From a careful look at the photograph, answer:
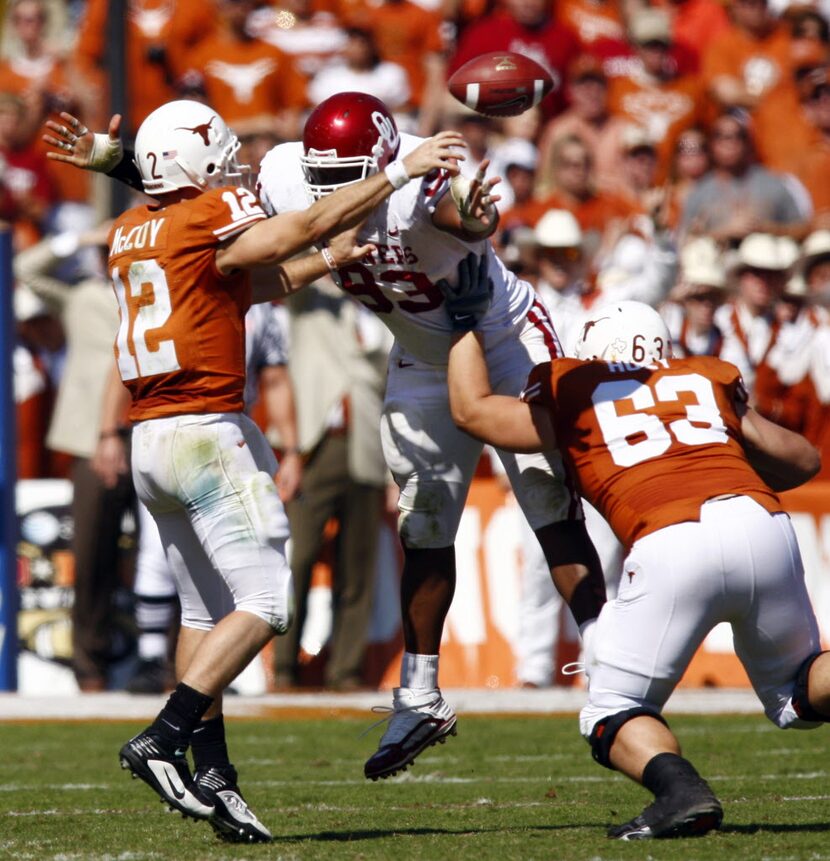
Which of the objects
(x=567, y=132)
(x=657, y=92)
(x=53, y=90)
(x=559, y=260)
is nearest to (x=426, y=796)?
(x=559, y=260)

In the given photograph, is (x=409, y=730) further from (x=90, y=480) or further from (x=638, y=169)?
(x=638, y=169)

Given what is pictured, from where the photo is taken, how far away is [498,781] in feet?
21.3

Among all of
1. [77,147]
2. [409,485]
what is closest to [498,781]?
[409,485]

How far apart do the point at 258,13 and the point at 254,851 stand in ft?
31.5

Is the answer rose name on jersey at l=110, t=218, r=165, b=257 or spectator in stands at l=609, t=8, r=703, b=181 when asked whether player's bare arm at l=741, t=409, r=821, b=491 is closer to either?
rose name on jersey at l=110, t=218, r=165, b=257

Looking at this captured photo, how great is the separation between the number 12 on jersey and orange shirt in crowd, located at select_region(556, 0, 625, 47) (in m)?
8.35

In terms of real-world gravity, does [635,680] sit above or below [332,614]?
above

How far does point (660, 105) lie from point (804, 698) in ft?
27.6

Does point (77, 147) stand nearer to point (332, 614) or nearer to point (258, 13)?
point (332, 614)

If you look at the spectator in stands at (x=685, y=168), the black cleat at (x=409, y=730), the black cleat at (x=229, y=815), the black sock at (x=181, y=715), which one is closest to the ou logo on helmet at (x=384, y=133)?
the black sock at (x=181, y=715)

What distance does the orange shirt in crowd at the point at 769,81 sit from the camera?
1238 centimetres

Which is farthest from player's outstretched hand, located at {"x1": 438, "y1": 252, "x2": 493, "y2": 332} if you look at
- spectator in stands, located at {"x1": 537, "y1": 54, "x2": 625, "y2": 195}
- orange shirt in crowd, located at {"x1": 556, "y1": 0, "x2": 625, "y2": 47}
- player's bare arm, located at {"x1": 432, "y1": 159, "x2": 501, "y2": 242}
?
orange shirt in crowd, located at {"x1": 556, "y1": 0, "x2": 625, "y2": 47}

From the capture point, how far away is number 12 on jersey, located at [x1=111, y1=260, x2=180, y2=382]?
5309mm

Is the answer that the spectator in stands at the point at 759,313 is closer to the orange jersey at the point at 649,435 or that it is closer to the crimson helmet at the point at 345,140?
the crimson helmet at the point at 345,140
